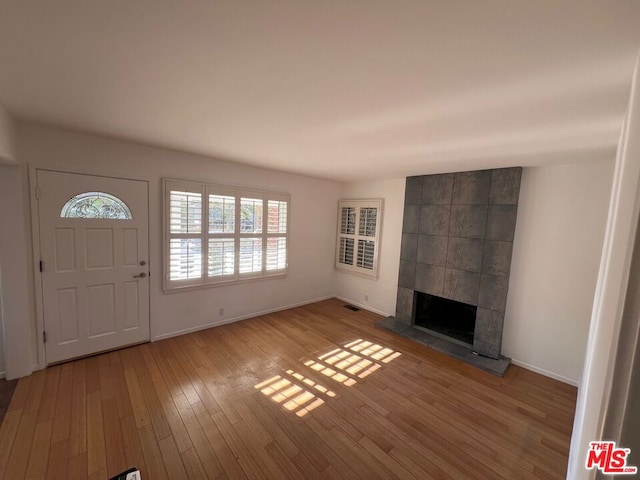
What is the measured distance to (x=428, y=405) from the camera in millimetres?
2344

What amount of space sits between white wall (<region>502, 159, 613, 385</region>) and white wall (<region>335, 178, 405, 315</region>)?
1611 mm

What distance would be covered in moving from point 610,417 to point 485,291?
3142 mm

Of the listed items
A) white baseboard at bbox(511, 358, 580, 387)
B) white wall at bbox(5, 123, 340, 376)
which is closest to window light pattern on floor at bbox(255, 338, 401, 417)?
white baseboard at bbox(511, 358, 580, 387)

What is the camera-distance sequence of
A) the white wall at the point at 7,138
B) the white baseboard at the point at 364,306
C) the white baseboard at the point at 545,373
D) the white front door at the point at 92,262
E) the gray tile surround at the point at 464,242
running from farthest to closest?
the white baseboard at the point at 364,306
the gray tile surround at the point at 464,242
the white baseboard at the point at 545,373
the white front door at the point at 92,262
the white wall at the point at 7,138

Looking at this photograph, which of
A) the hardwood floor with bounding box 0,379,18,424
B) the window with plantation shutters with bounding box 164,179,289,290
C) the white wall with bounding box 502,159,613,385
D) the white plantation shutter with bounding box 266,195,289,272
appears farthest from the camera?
the white plantation shutter with bounding box 266,195,289,272

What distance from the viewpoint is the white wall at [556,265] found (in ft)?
8.73

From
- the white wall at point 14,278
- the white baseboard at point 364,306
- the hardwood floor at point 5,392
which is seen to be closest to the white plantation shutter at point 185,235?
the white wall at point 14,278

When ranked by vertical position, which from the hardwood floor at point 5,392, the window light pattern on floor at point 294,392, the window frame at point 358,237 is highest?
the window frame at point 358,237

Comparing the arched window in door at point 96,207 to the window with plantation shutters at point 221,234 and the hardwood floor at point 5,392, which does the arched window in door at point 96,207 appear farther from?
the hardwood floor at point 5,392

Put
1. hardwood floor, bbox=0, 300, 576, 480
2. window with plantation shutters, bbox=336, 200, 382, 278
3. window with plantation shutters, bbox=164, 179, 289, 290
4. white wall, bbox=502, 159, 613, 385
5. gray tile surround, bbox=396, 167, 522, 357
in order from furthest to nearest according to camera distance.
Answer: window with plantation shutters, bbox=336, 200, 382, 278 → window with plantation shutters, bbox=164, 179, 289, 290 → gray tile surround, bbox=396, 167, 522, 357 → white wall, bbox=502, 159, 613, 385 → hardwood floor, bbox=0, 300, 576, 480

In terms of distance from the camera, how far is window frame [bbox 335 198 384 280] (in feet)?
14.9

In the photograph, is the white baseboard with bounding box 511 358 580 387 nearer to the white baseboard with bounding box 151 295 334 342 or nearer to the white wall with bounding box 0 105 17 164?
the white baseboard with bounding box 151 295 334 342

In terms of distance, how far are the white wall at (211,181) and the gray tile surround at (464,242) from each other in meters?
1.63

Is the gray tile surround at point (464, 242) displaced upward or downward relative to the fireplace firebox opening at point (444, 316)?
upward
